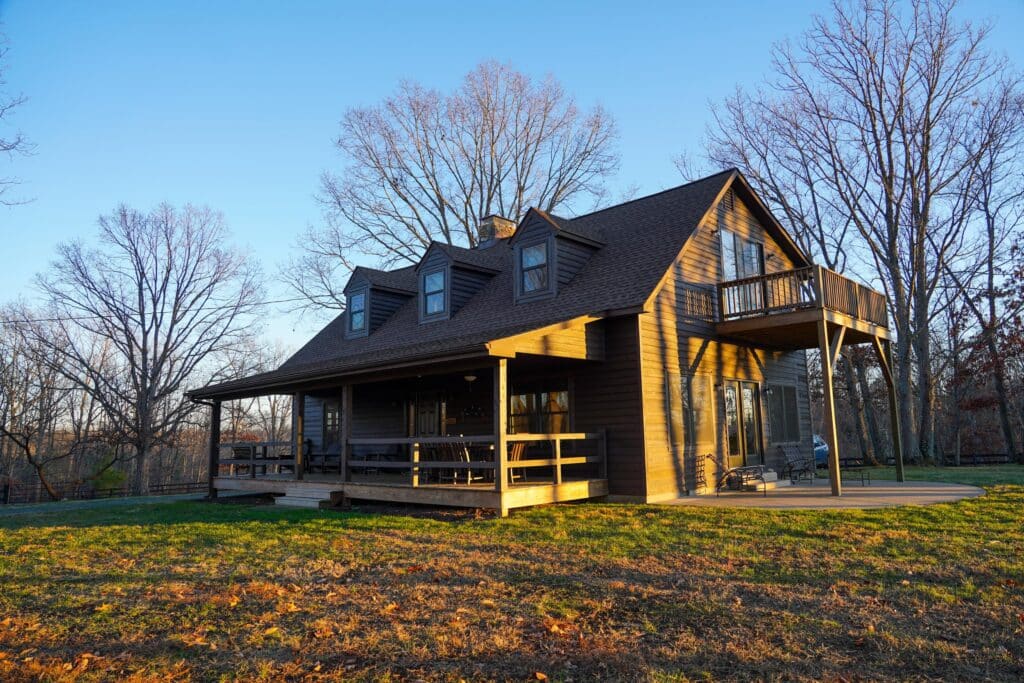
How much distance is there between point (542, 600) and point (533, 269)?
32.2 feet

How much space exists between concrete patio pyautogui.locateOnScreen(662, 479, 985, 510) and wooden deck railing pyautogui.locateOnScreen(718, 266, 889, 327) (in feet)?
11.5

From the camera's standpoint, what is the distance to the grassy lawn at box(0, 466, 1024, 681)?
411 cm

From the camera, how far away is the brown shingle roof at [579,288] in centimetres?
1224

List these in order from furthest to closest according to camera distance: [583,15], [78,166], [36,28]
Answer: [583,15] < [78,166] < [36,28]

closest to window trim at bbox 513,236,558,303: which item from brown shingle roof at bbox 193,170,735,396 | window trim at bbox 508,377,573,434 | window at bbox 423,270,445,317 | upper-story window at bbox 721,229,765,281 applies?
brown shingle roof at bbox 193,170,735,396

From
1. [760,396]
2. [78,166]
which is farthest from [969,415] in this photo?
[78,166]

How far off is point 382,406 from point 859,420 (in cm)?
2094

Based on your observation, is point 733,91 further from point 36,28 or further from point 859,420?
point 36,28

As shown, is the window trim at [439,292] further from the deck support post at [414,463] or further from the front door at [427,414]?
the deck support post at [414,463]

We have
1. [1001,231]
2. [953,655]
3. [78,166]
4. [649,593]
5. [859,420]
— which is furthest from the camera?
[859,420]

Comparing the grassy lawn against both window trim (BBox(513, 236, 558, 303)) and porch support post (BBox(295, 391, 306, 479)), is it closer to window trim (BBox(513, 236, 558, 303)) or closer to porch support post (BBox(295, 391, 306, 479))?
porch support post (BBox(295, 391, 306, 479))

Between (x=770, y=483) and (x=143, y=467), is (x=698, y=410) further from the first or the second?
(x=143, y=467)

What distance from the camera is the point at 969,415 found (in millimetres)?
35906

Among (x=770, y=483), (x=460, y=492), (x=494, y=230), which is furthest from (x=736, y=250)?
(x=460, y=492)
